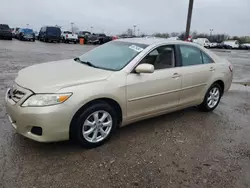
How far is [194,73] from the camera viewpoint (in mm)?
4523

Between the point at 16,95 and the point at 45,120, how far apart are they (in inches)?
24.9

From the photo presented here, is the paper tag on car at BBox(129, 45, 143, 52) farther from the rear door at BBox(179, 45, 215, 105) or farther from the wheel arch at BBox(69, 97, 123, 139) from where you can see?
the wheel arch at BBox(69, 97, 123, 139)

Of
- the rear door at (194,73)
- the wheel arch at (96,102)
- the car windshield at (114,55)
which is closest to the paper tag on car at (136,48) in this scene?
the car windshield at (114,55)

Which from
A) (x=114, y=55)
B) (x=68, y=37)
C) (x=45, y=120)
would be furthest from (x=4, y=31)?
(x=45, y=120)

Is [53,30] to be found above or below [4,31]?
above

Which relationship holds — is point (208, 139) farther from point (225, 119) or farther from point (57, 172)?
point (57, 172)

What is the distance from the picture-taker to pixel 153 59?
4.03 meters

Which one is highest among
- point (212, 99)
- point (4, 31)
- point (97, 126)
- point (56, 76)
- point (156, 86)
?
point (56, 76)

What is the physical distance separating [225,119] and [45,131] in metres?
3.62

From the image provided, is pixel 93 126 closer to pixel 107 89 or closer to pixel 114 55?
pixel 107 89

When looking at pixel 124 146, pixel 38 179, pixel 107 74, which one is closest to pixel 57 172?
pixel 38 179

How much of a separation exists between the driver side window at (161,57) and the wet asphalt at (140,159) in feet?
3.67

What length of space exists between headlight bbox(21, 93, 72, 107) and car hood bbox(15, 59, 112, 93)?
69 millimetres

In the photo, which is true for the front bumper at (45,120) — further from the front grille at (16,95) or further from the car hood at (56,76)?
the car hood at (56,76)
